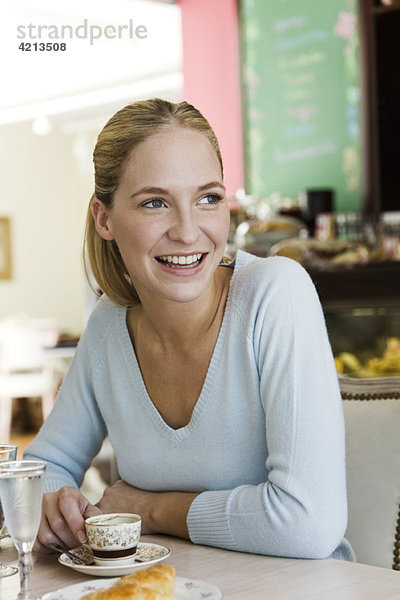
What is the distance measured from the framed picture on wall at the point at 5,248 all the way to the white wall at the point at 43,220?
61mm

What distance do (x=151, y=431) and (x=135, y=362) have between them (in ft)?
0.43

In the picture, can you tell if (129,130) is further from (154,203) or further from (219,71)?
(219,71)

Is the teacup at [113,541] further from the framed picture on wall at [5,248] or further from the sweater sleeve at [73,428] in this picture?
the framed picture on wall at [5,248]

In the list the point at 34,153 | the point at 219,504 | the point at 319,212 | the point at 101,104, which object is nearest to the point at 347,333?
the point at 319,212

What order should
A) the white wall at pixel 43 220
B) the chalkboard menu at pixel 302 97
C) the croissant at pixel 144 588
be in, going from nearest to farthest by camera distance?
the croissant at pixel 144 588
the chalkboard menu at pixel 302 97
the white wall at pixel 43 220

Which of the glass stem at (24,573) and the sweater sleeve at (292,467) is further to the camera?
the sweater sleeve at (292,467)

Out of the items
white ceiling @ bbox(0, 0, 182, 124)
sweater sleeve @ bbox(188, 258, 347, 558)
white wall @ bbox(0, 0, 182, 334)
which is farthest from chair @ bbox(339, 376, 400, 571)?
white wall @ bbox(0, 0, 182, 334)

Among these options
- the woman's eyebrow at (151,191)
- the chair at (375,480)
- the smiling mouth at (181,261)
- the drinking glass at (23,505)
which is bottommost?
the chair at (375,480)

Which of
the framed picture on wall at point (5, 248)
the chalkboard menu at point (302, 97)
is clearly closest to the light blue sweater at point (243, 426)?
the chalkboard menu at point (302, 97)

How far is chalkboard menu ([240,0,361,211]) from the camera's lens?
4.49m

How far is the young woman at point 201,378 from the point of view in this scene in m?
1.22

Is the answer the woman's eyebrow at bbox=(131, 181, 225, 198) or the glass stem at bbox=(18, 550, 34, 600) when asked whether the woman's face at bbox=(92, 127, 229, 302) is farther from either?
the glass stem at bbox=(18, 550, 34, 600)

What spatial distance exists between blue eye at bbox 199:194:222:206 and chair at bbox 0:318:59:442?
18.3 feet

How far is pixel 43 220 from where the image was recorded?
9523 millimetres
